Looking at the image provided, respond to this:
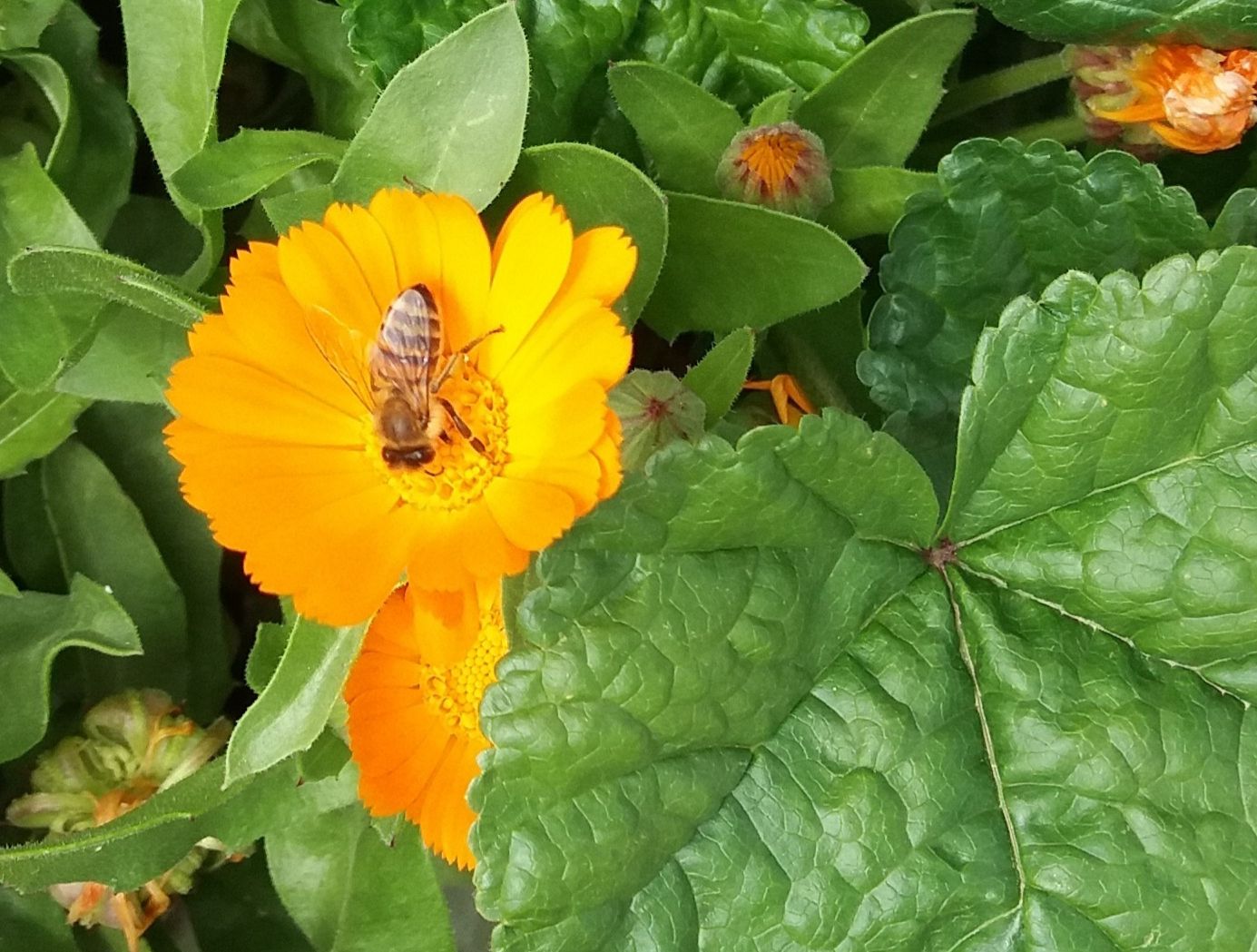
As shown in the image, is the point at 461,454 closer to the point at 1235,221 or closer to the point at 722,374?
the point at 722,374

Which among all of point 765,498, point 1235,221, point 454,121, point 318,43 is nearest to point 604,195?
point 454,121

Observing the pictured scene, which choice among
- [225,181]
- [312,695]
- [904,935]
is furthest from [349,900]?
[225,181]

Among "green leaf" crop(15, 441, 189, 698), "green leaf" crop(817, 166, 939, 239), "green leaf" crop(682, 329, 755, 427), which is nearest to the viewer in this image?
"green leaf" crop(682, 329, 755, 427)

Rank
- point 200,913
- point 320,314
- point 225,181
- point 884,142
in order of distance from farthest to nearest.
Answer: point 200,913 < point 884,142 < point 225,181 < point 320,314

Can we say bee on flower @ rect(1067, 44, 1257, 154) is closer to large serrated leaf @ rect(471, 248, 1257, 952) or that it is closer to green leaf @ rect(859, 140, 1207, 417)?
green leaf @ rect(859, 140, 1207, 417)

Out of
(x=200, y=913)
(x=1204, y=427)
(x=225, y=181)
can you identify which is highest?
(x=225, y=181)

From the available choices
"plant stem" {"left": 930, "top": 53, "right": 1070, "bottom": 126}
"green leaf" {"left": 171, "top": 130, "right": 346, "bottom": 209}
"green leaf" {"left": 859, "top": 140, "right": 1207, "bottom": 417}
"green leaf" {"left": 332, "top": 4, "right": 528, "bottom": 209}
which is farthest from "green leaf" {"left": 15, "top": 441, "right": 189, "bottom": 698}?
"plant stem" {"left": 930, "top": 53, "right": 1070, "bottom": 126}

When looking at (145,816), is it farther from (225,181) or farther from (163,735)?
(225,181)
